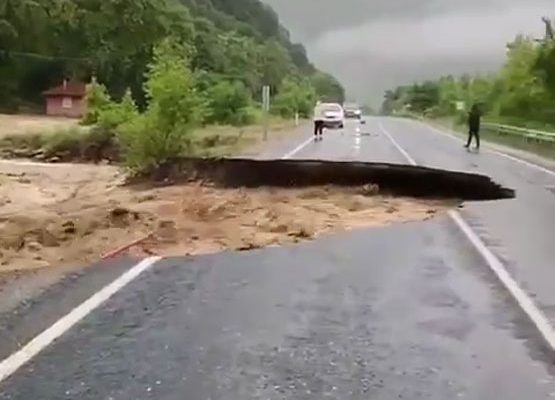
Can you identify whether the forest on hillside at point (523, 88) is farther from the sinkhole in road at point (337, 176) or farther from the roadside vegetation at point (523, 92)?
the sinkhole in road at point (337, 176)

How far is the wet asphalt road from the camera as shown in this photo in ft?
21.9

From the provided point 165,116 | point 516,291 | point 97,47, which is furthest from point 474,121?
point 97,47

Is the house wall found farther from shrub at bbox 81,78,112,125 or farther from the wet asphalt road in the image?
the wet asphalt road

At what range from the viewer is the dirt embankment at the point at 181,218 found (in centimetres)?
1495

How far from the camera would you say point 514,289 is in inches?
414

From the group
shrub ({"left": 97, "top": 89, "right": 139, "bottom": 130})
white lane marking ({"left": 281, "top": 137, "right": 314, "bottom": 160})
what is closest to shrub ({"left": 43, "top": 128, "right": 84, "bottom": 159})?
shrub ({"left": 97, "top": 89, "right": 139, "bottom": 130})

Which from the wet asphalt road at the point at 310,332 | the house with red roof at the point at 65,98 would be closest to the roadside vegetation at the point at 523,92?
the wet asphalt road at the point at 310,332

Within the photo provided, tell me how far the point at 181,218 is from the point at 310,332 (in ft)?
35.5

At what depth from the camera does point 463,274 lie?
11570 millimetres

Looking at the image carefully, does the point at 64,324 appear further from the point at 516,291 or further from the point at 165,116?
the point at 165,116

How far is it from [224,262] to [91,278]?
1.90 metres

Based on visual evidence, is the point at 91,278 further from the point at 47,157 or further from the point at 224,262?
the point at 47,157

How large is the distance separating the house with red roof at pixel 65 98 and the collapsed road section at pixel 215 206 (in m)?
61.3

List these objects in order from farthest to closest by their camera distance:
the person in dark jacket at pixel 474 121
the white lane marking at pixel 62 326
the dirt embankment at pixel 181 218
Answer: the person in dark jacket at pixel 474 121 → the dirt embankment at pixel 181 218 → the white lane marking at pixel 62 326
